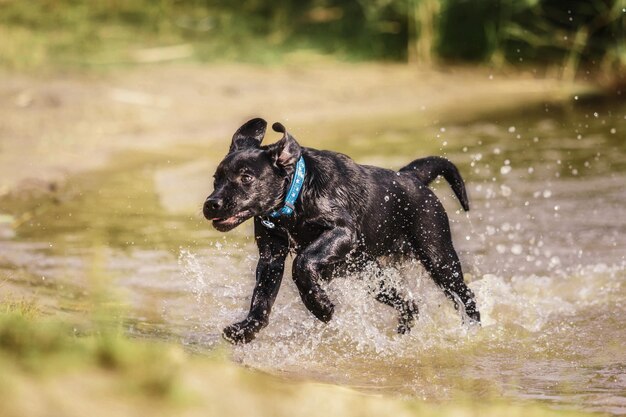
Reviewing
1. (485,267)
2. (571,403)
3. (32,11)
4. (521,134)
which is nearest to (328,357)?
(571,403)

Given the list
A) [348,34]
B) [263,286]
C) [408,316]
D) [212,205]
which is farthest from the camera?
[348,34]

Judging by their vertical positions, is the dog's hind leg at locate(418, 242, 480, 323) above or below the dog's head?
below

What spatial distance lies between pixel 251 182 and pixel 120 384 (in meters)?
2.16

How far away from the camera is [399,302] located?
635 cm

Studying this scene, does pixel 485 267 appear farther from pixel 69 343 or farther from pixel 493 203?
pixel 69 343

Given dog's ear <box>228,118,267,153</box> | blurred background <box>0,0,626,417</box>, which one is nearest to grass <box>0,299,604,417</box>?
blurred background <box>0,0,626,417</box>

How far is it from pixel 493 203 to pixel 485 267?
1.61 meters

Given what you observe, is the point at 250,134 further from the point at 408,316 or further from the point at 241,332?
the point at 408,316

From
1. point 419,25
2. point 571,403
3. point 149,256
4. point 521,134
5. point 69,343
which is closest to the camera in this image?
point 69,343

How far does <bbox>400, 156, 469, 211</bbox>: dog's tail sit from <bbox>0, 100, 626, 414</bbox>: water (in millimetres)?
551

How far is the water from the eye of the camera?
5.37 m

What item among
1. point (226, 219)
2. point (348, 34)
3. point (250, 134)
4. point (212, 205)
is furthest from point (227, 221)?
point (348, 34)

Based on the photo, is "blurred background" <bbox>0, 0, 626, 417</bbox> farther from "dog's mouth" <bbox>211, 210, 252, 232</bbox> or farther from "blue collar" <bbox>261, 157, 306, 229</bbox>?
"blue collar" <bbox>261, 157, 306, 229</bbox>

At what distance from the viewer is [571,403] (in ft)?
15.5
